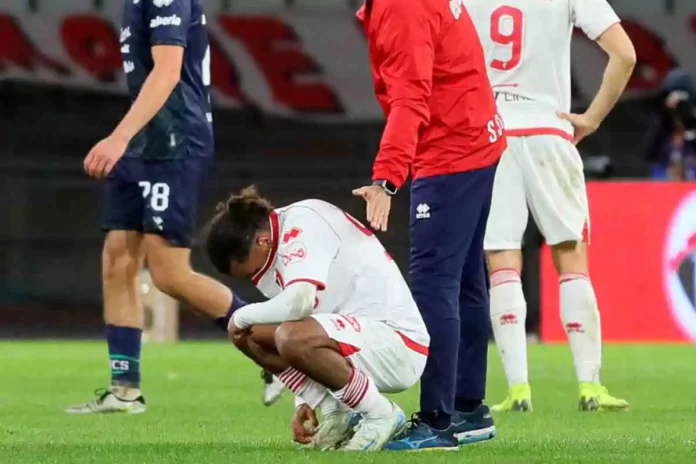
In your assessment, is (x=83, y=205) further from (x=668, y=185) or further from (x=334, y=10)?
(x=668, y=185)

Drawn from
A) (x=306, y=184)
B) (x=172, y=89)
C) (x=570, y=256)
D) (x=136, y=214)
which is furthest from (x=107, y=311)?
(x=306, y=184)

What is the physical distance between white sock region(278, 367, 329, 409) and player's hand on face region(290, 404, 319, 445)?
0.07 m

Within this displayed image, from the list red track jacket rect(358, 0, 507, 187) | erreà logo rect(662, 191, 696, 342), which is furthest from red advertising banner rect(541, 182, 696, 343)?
red track jacket rect(358, 0, 507, 187)

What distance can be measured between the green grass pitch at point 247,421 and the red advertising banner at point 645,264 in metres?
1.57

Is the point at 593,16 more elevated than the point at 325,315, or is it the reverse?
the point at 593,16

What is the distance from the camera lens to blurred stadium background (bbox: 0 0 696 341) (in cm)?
1809

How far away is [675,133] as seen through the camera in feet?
48.1

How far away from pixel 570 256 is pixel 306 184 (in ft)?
35.3

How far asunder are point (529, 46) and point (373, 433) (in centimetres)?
271

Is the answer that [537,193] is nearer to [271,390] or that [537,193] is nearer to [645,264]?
[271,390]

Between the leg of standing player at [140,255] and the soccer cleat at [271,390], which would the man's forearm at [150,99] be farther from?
the soccer cleat at [271,390]

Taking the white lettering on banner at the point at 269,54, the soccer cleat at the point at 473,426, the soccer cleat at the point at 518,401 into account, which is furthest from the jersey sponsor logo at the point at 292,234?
the white lettering on banner at the point at 269,54

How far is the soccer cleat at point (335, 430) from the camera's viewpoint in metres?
5.13

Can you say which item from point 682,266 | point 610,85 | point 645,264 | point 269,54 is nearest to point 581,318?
point 610,85
